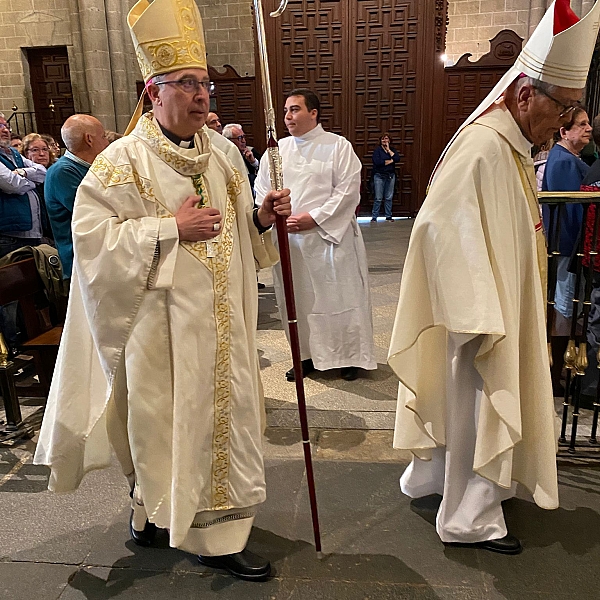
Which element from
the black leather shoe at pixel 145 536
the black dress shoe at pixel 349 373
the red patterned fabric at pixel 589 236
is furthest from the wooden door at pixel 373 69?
the black leather shoe at pixel 145 536

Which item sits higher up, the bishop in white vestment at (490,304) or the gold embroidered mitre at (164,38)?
the gold embroidered mitre at (164,38)

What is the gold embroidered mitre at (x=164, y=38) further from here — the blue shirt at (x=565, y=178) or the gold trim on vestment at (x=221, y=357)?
the blue shirt at (x=565, y=178)

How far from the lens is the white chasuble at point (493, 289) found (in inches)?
72.4

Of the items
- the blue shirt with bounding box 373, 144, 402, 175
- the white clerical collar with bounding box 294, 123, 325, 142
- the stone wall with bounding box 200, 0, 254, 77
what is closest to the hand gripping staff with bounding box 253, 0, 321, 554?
the white clerical collar with bounding box 294, 123, 325, 142

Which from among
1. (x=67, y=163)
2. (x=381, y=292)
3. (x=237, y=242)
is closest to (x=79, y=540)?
(x=237, y=242)

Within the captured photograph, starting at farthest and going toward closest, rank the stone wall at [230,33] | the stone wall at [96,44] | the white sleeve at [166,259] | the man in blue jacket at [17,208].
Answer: the stone wall at [230,33] → the stone wall at [96,44] → the man in blue jacket at [17,208] → the white sleeve at [166,259]

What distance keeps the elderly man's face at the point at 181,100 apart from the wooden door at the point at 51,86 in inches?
428

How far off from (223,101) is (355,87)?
2470mm

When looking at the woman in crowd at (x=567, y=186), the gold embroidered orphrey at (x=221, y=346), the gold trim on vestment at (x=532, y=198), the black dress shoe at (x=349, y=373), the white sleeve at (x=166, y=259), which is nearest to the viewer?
the white sleeve at (x=166, y=259)

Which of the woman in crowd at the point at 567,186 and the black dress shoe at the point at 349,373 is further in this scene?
the black dress shoe at the point at 349,373

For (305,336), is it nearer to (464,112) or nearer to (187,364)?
(187,364)

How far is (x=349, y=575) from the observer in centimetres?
202

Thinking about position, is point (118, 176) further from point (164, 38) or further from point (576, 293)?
point (576, 293)

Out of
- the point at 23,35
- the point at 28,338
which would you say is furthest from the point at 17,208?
the point at 23,35
